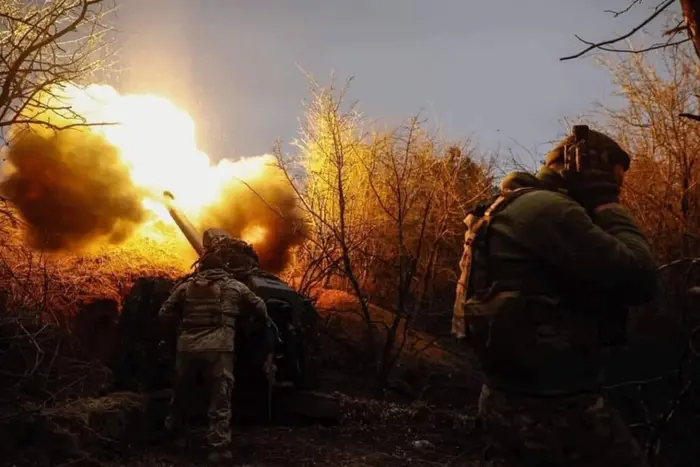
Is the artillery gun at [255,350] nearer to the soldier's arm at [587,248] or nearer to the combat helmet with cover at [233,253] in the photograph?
the combat helmet with cover at [233,253]

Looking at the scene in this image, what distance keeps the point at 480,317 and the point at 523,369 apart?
0.30 metres

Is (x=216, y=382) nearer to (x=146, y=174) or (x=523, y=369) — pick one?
(x=523, y=369)

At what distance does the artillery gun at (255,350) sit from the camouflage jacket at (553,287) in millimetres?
6640

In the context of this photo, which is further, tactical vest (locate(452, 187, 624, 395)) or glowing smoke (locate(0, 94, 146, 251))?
glowing smoke (locate(0, 94, 146, 251))

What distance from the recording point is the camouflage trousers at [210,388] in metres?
7.87

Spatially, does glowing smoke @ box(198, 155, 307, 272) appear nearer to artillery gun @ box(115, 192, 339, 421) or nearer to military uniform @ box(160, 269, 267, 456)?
artillery gun @ box(115, 192, 339, 421)

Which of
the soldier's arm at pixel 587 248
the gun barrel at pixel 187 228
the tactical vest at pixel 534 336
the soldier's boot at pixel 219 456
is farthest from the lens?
the gun barrel at pixel 187 228

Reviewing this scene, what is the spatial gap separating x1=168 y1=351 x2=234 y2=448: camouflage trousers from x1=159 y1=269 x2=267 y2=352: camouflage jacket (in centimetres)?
13

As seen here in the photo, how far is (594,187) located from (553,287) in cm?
53

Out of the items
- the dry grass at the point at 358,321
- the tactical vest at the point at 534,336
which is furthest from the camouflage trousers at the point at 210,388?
the dry grass at the point at 358,321

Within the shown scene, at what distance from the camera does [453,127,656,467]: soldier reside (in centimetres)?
302

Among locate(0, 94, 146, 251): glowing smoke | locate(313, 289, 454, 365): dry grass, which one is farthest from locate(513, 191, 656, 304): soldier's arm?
locate(0, 94, 146, 251): glowing smoke

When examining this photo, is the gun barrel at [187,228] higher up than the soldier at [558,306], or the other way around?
the gun barrel at [187,228]

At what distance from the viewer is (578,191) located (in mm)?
3357
